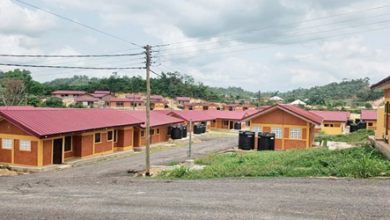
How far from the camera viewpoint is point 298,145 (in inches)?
1190

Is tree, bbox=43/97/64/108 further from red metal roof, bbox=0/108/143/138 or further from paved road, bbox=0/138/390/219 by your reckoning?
paved road, bbox=0/138/390/219

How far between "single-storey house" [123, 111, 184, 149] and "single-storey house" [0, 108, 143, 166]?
4.74 meters

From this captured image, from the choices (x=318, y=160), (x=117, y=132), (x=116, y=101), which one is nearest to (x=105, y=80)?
(x=116, y=101)

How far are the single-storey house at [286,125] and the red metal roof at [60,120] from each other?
1285 cm

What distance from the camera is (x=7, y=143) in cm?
2322

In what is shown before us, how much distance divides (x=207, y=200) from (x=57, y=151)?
16.9 metres

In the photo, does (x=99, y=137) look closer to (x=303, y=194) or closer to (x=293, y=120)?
(x=293, y=120)

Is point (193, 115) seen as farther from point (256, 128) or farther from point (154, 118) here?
point (256, 128)

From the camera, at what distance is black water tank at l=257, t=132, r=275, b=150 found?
2936 centimetres

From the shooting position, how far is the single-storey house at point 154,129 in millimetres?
34656

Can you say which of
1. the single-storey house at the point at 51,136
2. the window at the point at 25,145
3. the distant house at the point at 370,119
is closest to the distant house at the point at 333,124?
the distant house at the point at 370,119

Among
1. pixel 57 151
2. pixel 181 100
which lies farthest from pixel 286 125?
pixel 181 100

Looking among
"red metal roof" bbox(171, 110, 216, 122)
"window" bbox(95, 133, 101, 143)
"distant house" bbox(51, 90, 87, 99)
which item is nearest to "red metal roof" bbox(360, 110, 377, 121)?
"red metal roof" bbox(171, 110, 216, 122)

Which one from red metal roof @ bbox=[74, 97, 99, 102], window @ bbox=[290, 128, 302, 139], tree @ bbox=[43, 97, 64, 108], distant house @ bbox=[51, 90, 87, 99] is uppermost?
distant house @ bbox=[51, 90, 87, 99]
